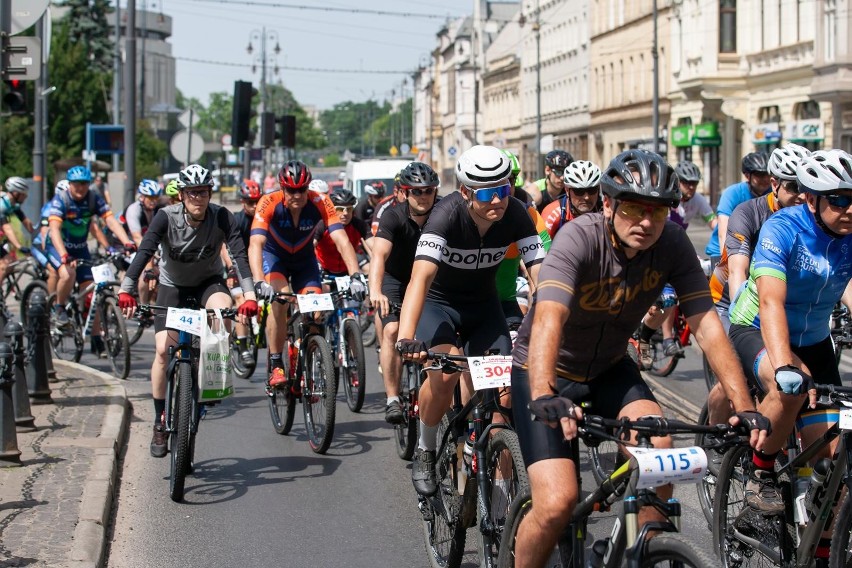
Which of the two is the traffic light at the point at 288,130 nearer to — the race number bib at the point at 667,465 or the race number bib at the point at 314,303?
the race number bib at the point at 314,303

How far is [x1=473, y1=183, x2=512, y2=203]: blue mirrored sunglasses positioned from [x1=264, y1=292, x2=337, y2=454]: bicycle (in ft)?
9.97

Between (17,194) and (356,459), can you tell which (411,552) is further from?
(17,194)

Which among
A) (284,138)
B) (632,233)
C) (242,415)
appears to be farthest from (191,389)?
(284,138)

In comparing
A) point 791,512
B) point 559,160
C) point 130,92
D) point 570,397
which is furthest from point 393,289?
point 130,92

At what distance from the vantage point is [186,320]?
27.5 ft

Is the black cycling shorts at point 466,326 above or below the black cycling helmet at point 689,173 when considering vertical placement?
below

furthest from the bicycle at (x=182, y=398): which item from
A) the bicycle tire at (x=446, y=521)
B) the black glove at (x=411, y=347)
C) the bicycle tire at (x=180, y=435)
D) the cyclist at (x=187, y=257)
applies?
the black glove at (x=411, y=347)

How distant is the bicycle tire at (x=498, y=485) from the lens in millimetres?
5293

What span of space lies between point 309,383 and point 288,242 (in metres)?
1.30

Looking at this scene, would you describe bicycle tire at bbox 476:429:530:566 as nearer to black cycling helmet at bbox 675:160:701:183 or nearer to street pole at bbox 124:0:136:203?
black cycling helmet at bbox 675:160:701:183

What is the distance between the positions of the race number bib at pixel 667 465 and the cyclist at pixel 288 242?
228 inches

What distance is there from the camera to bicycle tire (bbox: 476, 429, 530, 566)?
529 cm

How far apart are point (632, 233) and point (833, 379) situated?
193 cm

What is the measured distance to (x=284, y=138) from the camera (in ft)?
91.5
